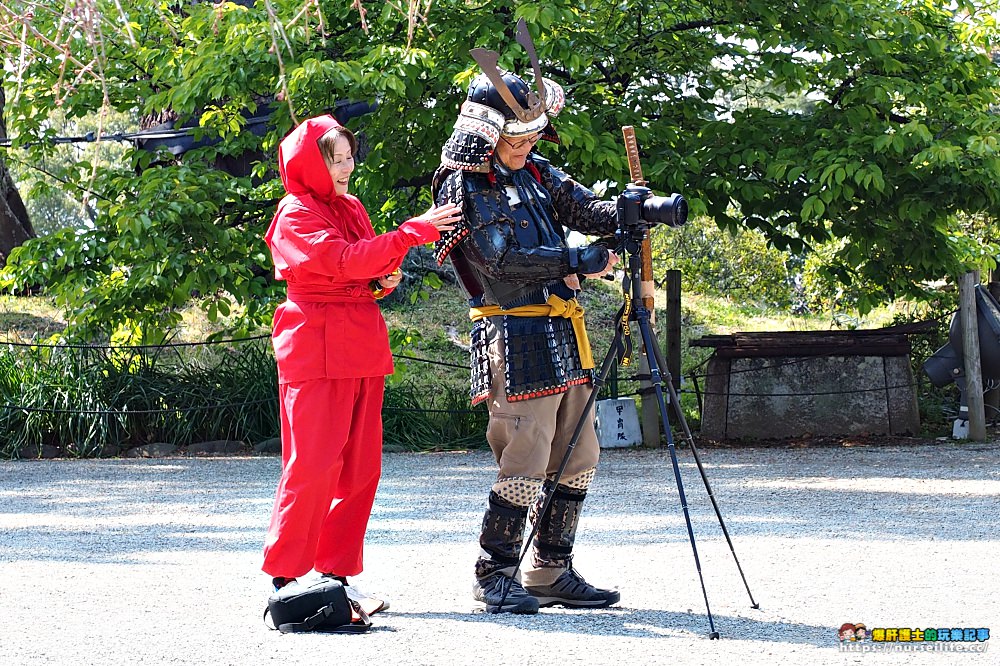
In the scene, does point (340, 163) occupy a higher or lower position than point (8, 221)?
lower

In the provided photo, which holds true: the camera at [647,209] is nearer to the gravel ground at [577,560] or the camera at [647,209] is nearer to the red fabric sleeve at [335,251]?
the red fabric sleeve at [335,251]

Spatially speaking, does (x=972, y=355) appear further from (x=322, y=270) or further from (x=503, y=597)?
(x=322, y=270)

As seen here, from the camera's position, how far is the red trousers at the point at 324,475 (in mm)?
4078

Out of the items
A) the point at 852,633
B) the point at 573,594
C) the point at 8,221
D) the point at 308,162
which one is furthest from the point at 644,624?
the point at 8,221

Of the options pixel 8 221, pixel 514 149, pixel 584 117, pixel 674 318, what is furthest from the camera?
pixel 8 221

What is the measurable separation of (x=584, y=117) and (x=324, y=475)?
4981 mm

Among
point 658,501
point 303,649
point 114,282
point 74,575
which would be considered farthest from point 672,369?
point 303,649

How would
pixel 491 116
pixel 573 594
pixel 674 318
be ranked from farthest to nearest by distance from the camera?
1. pixel 674 318
2. pixel 573 594
3. pixel 491 116

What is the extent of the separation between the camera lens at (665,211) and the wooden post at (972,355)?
5837 mm

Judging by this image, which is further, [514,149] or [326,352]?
[514,149]

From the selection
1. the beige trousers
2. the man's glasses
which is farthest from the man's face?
the beige trousers

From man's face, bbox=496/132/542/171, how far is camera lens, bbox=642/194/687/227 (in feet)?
1.56

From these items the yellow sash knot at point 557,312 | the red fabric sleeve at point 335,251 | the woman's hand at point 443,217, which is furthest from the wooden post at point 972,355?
the red fabric sleeve at point 335,251

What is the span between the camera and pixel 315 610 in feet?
13.3
